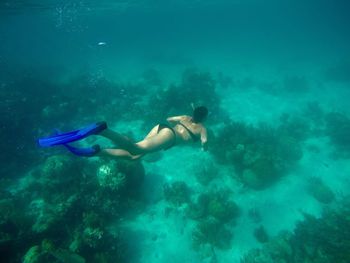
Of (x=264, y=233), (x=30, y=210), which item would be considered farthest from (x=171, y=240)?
(x=30, y=210)

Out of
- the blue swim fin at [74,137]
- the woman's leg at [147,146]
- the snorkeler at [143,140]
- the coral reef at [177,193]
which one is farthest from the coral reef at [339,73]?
the blue swim fin at [74,137]

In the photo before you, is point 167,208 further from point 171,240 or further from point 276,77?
point 276,77

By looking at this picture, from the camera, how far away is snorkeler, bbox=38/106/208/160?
6164 mm

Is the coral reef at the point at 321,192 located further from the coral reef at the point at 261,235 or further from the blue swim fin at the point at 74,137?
the blue swim fin at the point at 74,137

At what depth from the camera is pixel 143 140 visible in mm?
7684

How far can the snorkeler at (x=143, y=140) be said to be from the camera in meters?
6.16

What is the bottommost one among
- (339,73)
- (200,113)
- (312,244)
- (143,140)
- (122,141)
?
(339,73)

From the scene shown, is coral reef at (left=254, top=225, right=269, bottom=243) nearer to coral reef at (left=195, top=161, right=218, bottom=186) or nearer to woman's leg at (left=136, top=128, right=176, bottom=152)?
coral reef at (left=195, top=161, right=218, bottom=186)

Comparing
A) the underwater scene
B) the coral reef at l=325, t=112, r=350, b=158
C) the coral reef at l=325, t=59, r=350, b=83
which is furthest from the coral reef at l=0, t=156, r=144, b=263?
the coral reef at l=325, t=59, r=350, b=83

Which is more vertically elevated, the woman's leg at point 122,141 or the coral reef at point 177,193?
the woman's leg at point 122,141

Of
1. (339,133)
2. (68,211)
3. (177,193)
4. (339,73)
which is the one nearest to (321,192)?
(339,133)

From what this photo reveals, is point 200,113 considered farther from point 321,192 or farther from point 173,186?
point 321,192

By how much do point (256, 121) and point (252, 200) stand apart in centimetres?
885

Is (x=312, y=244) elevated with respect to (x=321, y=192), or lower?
elevated
